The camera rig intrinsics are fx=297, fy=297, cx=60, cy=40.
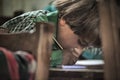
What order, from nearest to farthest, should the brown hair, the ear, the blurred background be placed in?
the brown hair
the ear
the blurred background

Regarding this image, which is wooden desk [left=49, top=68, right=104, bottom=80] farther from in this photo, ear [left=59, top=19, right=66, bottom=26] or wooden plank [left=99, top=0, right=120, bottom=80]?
ear [left=59, top=19, right=66, bottom=26]

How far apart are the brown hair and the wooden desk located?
274mm

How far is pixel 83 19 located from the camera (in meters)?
1.44

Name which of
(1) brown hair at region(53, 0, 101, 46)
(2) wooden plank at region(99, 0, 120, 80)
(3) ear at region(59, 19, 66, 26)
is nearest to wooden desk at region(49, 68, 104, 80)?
(2) wooden plank at region(99, 0, 120, 80)

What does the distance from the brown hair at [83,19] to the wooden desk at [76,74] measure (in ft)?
0.90

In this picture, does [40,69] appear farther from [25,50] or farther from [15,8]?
[15,8]

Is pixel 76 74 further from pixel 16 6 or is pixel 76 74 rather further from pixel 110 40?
pixel 16 6

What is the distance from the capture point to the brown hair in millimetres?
1401

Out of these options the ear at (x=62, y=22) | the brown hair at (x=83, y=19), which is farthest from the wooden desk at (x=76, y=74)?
the ear at (x=62, y=22)

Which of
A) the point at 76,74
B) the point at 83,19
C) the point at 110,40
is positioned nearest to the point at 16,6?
the point at 83,19

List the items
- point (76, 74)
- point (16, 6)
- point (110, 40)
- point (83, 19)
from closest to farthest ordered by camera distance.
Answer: point (110, 40) < point (76, 74) < point (83, 19) < point (16, 6)

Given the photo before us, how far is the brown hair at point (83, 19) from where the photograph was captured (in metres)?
1.40

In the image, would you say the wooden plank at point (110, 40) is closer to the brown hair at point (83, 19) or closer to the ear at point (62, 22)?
the brown hair at point (83, 19)

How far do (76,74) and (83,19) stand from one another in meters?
0.37
